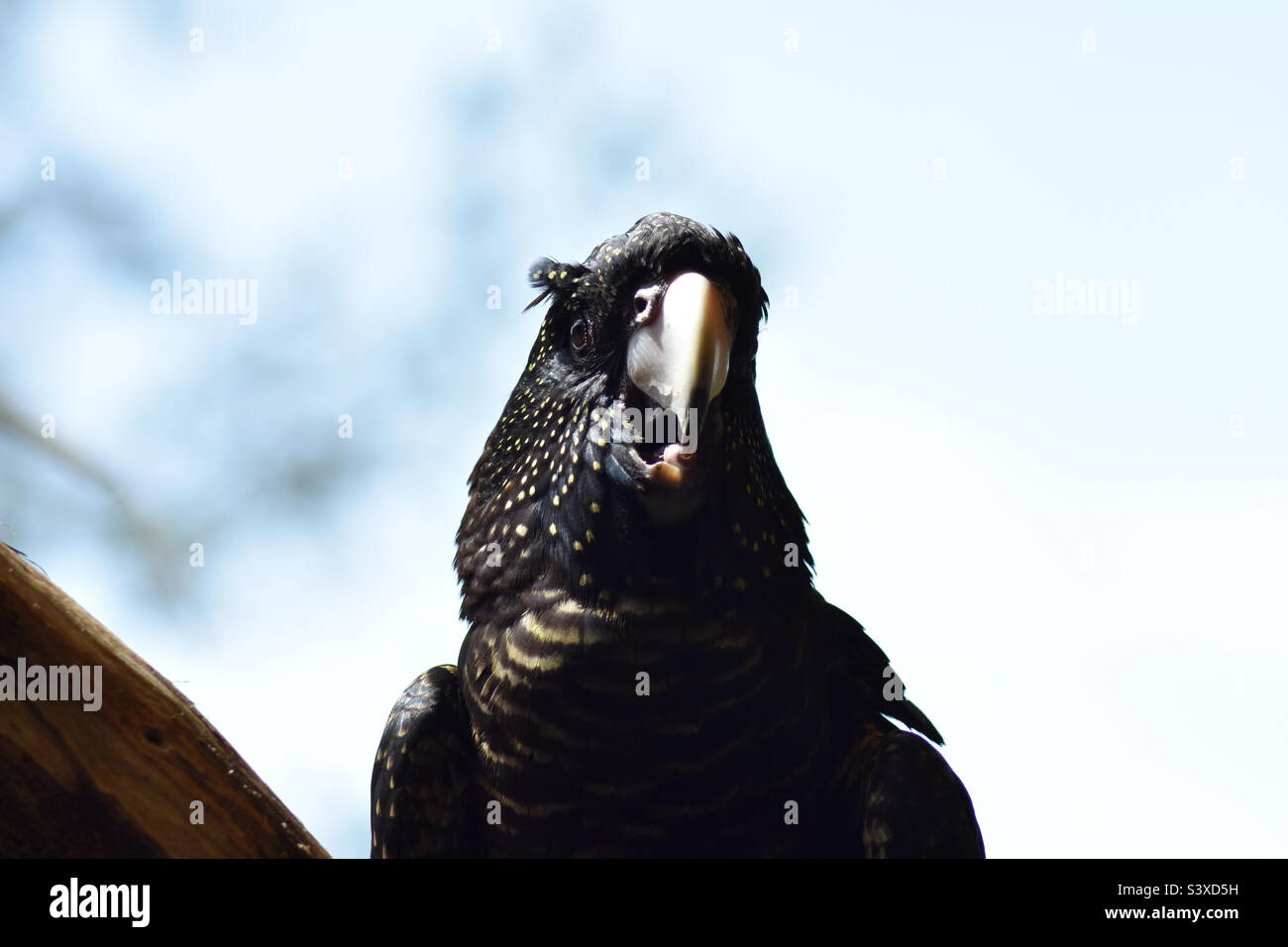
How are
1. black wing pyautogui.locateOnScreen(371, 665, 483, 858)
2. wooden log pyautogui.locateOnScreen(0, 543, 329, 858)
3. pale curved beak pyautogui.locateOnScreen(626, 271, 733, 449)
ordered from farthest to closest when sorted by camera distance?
black wing pyautogui.locateOnScreen(371, 665, 483, 858)
pale curved beak pyautogui.locateOnScreen(626, 271, 733, 449)
wooden log pyautogui.locateOnScreen(0, 543, 329, 858)

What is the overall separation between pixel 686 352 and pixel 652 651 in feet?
3.12

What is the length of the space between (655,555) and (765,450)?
0.68 meters

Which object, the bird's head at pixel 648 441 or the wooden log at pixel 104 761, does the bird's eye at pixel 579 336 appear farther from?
the wooden log at pixel 104 761

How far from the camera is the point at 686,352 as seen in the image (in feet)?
10.5

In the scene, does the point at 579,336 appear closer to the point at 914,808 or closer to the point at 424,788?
the point at 424,788

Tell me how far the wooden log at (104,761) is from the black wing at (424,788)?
0.64 m

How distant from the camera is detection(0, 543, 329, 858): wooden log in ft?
8.99

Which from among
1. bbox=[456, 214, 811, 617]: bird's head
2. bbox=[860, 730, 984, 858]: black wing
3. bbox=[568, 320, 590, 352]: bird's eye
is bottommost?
bbox=[860, 730, 984, 858]: black wing

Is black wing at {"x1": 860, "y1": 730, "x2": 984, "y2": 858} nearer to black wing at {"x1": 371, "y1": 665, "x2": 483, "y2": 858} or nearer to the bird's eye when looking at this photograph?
black wing at {"x1": 371, "y1": 665, "x2": 483, "y2": 858}

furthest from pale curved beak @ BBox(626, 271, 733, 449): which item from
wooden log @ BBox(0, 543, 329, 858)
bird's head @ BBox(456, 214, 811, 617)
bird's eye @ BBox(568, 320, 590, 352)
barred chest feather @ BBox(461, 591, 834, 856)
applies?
wooden log @ BBox(0, 543, 329, 858)

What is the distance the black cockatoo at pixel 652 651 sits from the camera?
332 centimetres

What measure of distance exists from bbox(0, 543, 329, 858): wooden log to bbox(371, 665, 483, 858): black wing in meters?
0.64
